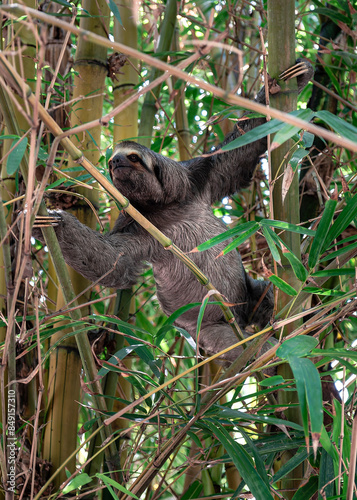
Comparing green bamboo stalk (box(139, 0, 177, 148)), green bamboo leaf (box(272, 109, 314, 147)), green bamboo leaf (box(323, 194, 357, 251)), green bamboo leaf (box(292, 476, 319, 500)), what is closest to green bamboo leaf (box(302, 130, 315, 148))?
green bamboo leaf (box(323, 194, 357, 251))

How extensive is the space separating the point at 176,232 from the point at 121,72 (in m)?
0.82

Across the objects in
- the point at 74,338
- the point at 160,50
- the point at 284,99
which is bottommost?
the point at 74,338

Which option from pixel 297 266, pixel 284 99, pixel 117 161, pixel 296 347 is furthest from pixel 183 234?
pixel 296 347

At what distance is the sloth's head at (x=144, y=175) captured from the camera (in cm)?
221

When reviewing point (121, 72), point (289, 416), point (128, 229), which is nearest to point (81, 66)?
point (121, 72)

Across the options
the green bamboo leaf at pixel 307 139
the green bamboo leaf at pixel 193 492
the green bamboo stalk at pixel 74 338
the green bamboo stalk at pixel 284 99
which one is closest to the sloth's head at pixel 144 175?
the green bamboo stalk at pixel 74 338

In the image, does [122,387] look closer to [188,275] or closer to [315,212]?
[188,275]

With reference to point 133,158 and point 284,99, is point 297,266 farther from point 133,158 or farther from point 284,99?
point 133,158

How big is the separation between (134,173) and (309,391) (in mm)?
1422

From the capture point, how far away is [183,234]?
8.05ft

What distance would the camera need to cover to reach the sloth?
2189mm

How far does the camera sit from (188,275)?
2.44 m

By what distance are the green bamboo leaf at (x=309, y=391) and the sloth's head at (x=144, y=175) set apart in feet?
4.39

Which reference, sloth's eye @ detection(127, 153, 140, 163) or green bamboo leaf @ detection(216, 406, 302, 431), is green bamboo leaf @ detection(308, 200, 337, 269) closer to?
green bamboo leaf @ detection(216, 406, 302, 431)
